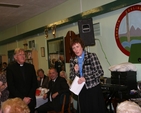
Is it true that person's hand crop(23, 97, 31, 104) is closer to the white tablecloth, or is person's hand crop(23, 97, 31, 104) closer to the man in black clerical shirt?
the man in black clerical shirt

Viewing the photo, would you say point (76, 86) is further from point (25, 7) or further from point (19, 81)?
point (25, 7)

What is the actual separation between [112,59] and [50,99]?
59.2 inches

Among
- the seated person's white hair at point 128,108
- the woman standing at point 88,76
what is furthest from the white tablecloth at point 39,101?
the seated person's white hair at point 128,108

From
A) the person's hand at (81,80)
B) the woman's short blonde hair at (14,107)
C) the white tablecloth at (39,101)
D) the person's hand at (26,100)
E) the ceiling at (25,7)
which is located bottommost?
the white tablecloth at (39,101)

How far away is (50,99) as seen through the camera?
402cm

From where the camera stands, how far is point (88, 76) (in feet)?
8.29

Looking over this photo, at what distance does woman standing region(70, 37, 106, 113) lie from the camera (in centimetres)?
254

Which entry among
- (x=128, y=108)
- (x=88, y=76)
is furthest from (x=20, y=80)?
(x=128, y=108)

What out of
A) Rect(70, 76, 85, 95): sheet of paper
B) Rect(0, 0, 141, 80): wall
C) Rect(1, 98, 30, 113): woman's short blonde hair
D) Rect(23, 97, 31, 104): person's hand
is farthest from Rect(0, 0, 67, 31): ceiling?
Rect(1, 98, 30, 113): woman's short blonde hair

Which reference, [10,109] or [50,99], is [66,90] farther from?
[10,109]

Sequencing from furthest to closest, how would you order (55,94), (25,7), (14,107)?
(25,7) → (55,94) → (14,107)

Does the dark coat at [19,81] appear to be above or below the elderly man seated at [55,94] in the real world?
above

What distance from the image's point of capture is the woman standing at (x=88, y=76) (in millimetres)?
Result: 2541

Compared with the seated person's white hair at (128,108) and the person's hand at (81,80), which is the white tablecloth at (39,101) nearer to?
the person's hand at (81,80)
